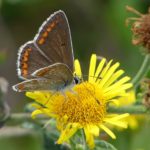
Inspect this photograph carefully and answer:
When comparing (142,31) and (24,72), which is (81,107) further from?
(142,31)

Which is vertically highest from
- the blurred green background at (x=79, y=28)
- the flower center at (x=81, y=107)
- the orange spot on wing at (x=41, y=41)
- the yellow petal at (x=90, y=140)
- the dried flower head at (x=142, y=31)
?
the blurred green background at (x=79, y=28)

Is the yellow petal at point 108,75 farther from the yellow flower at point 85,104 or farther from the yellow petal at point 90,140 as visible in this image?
the yellow petal at point 90,140

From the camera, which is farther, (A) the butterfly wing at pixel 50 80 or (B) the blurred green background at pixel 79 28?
(B) the blurred green background at pixel 79 28

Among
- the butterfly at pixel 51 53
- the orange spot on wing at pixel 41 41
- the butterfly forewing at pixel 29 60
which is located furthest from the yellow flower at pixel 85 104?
the orange spot on wing at pixel 41 41

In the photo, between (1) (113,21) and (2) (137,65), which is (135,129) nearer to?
(2) (137,65)

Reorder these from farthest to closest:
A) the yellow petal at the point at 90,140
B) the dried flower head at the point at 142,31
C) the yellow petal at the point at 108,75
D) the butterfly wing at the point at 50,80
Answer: the dried flower head at the point at 142,31, the yellow petal at the point at 108,75, the butterfly wing at the point at 50,80, the yellow petal at the point at 90,140

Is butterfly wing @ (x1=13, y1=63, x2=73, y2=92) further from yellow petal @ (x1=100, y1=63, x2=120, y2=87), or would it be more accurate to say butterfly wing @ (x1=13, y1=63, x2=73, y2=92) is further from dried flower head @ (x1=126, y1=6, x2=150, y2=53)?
dried flower head @ (x1=126, y1=6, x2=150, y2=53)

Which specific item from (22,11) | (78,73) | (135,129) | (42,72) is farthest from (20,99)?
(42,72)

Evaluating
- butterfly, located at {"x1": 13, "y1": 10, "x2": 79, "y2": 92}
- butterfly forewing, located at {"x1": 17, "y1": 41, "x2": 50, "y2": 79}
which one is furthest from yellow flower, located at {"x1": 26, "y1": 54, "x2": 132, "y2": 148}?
butterfly forewing, located at {"x1": 17, "y1": 41, "x2": 50, "y2": 79}
